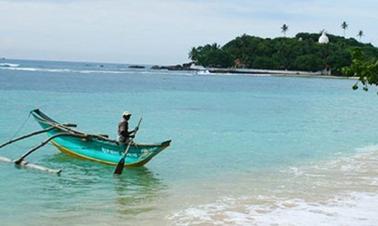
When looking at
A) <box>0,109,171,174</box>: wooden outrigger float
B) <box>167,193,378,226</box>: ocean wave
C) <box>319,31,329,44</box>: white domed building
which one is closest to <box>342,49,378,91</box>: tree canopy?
<box>167,193,378,226</box>: ocean wave

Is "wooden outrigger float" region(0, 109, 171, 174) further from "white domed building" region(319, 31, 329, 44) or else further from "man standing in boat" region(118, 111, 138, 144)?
"white domed building" region(319, 31, 329, 44)

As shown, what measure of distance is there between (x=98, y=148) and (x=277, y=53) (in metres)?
136

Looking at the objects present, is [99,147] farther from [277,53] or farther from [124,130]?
[277,53]

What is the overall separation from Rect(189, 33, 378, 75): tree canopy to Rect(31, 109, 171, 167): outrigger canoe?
118 m

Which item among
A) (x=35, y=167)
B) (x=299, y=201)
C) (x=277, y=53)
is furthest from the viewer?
(x=277, y=53)

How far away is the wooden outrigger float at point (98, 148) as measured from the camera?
16.4 m

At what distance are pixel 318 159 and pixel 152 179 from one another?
23.3ft

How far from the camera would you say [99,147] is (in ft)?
56.2

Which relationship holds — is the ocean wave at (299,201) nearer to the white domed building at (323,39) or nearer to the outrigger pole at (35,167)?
the outrigger pole at (35,167)

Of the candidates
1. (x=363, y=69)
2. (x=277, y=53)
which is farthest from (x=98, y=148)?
(x=277, y=53)

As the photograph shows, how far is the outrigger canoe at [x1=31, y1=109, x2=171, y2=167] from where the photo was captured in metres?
16.5

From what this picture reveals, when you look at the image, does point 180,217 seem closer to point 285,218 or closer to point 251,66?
point 285,218

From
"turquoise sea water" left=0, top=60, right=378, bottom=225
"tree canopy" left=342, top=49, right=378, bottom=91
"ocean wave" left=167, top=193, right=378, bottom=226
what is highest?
"tree canopy" left=342, top=49, right=378, bottom=91

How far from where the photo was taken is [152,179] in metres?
16.2
